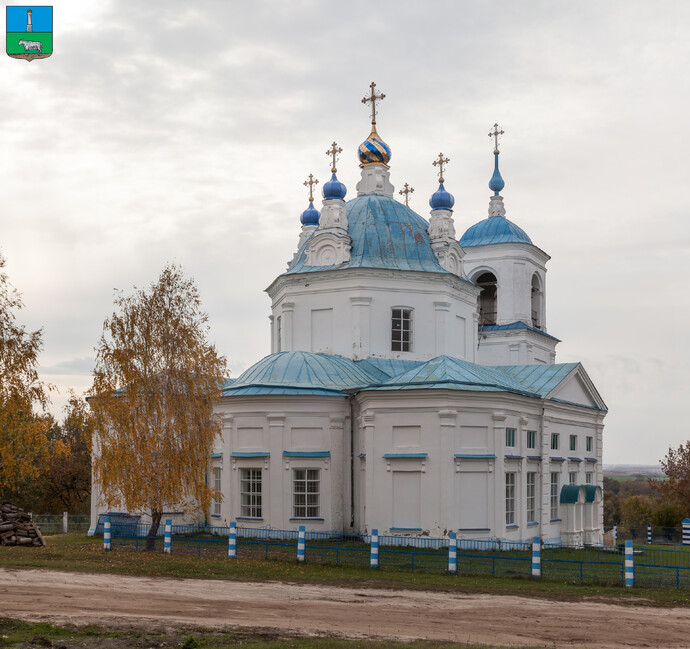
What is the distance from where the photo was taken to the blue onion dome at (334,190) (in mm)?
37594

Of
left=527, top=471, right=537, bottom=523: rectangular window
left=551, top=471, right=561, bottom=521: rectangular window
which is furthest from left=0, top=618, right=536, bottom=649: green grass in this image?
left=551, top=471, right=561, bottom=521: rectangular window

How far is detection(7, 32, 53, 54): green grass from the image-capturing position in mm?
21922

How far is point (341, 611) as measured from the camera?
1725 cm

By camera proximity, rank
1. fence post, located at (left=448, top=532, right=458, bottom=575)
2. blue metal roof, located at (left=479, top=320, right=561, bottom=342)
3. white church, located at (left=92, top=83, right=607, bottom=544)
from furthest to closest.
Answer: blue metal roof, located at (left=479, top=320, right=561, bottom=342), white church, located at (left=92, top=83, right=607, bottom=544), fence post, located at (left=448, top=532, right=458, bottom=575)

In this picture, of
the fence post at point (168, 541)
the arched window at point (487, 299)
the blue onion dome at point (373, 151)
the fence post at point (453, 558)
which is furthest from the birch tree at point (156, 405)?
the arched window at point (487, 299)

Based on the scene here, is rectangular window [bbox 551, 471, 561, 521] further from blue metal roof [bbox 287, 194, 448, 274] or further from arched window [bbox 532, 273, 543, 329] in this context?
arched window [bbox 532, 273, 543, 329]

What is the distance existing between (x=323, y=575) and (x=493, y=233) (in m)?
28.8

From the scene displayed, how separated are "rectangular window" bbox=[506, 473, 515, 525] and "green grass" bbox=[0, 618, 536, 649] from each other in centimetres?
1589

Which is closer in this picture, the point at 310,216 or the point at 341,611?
the point at 341,611

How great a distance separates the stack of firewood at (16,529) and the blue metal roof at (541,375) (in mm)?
17901

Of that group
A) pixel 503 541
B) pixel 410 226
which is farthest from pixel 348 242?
pixel 503 541

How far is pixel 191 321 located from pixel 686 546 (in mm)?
26333

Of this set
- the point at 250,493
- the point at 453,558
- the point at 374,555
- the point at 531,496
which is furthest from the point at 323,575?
the point at 531,496

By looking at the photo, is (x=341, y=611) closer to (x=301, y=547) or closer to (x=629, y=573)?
(x=301, y=547)
